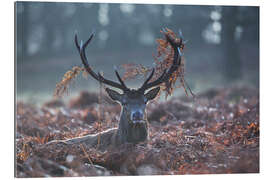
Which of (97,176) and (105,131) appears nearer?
(97,176)

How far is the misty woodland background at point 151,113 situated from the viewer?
5.07m

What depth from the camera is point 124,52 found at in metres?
17.7

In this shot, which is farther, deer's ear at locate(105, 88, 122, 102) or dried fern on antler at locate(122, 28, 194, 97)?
dried fern on antler at locate(122, 28, 194, 97)

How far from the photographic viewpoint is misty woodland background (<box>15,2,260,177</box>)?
507 centimetres

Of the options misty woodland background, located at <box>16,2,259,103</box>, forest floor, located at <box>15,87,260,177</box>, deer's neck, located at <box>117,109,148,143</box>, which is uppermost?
misty woodland background, located at <box>16,2,259,103</box>

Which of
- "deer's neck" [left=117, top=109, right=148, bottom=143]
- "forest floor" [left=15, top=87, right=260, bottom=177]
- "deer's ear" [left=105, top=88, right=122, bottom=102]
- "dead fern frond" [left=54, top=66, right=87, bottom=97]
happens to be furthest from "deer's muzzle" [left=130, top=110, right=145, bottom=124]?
"dead fern frond" [left=54, top=66, right=87, bottom=97]

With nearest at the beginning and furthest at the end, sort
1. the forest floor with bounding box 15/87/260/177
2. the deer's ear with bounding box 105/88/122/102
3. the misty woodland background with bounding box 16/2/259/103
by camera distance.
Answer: the forest floor with bounding box 15/87/260/177
the deer's ear with bounding box 105/88/122/102
the misty woodland background with bounding box 16/2/259/103

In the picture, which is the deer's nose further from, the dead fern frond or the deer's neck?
the dead fern frond

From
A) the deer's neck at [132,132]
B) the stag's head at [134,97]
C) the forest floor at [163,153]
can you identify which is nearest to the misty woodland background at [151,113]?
the forest floor at [163,153]

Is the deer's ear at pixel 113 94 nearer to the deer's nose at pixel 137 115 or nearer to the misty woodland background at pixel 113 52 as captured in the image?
the deer's nose at pixel 137 115

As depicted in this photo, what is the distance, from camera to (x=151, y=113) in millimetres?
8898

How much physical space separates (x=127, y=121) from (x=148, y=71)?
109 cm

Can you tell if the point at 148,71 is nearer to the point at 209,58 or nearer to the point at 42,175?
the point at 42,175
